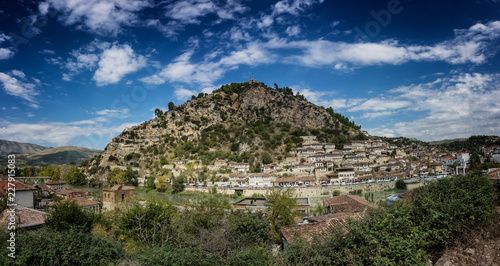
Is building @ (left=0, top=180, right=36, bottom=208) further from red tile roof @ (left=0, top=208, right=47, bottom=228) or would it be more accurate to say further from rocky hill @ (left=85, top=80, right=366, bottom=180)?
rocky hill @ (left=85, top=80, right=366, bottom=180)

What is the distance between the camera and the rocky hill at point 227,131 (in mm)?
75438

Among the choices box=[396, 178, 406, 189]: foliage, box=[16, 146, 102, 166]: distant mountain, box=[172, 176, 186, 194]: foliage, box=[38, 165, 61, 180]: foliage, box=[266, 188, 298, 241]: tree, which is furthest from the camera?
box=[16, 146, 102, 166]: distant mountain

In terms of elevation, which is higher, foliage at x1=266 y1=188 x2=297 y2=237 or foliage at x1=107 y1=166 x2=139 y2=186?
foliage at x1=266 y1=188 x2=297 y2=237

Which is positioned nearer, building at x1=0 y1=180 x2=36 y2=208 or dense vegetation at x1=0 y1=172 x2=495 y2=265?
dense vegetation at x1=0 y1=172 x2=495 y2=265

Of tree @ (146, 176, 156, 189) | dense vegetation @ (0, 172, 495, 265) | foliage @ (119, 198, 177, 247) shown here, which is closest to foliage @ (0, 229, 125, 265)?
dense vegetation @ (0, 172, 495, 265)

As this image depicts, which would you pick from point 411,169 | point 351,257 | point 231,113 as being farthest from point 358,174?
point 231,113

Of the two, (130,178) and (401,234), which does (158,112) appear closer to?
(130,178)

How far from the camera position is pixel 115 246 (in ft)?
30.3

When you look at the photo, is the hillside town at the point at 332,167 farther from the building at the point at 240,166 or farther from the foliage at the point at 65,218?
the foliage at the point at 65,218

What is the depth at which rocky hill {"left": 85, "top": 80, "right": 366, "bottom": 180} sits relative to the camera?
75.4 m

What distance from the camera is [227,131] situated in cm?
9131

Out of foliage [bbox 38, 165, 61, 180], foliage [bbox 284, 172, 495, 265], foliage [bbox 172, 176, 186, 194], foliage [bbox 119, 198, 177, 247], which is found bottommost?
foliage [bbox 172, 176, 186, 194]

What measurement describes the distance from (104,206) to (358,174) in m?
48.9

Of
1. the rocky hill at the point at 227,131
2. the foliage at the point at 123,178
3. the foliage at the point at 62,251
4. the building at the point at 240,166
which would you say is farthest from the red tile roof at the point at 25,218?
the rocky hill at the point at 227,131
